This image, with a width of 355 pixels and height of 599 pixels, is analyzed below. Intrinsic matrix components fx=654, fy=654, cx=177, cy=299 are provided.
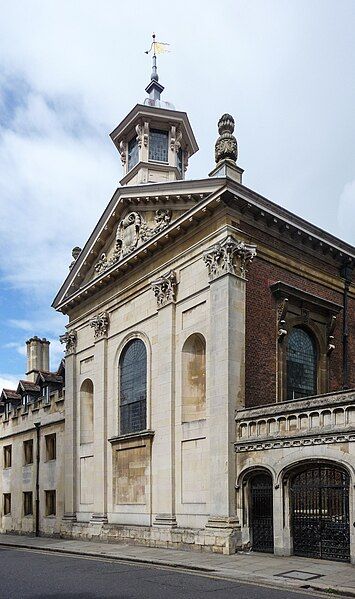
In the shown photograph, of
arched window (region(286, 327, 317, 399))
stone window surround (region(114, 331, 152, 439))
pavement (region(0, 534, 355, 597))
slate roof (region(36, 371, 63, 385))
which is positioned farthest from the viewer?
slate roof (region(36, 371, 63, 385))

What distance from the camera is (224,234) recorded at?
21719 mm

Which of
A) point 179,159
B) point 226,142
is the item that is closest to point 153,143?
point 179,159

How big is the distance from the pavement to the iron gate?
18.0 inches

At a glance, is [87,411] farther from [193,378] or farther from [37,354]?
[37,354]

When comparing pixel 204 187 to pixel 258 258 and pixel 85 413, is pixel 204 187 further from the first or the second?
pixel 85 413

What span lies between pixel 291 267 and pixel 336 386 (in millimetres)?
4997

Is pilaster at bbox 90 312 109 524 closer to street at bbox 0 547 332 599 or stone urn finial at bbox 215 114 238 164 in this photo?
street at bbox 0 547 332 599

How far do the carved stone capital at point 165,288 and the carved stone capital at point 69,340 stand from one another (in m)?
8.68

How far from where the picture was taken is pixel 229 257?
21.3 meters

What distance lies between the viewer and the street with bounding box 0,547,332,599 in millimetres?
12836

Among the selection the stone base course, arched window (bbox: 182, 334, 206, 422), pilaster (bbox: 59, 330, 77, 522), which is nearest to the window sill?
arched window (bbox: 182, 334, 206, 422)

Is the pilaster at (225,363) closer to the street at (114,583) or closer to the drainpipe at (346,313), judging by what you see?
the street at (114,583)

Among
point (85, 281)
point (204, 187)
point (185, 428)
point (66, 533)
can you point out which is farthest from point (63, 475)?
point (204, 187)

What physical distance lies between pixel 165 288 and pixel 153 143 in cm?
1128
